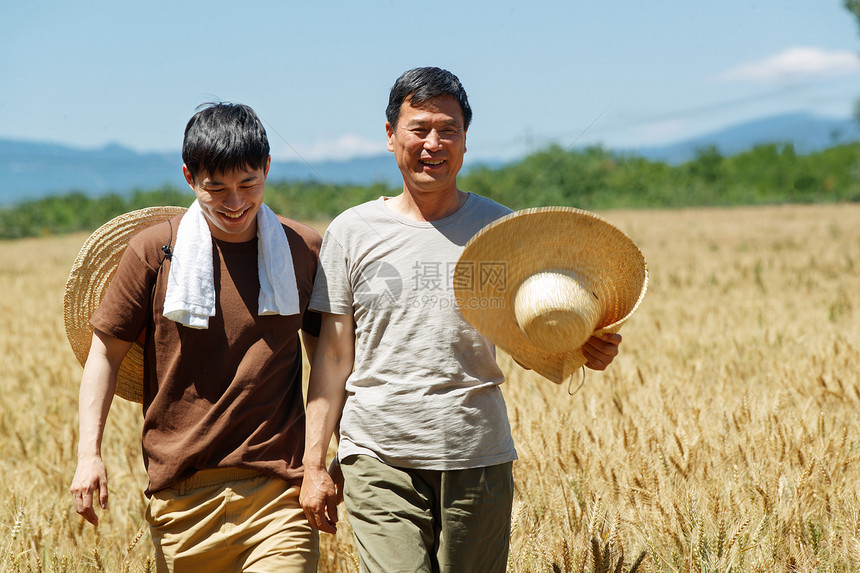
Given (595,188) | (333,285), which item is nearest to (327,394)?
(333,285)

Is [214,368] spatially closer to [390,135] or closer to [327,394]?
[327,394]

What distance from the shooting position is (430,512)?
7.20 feet

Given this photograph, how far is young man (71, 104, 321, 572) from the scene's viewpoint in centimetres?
213

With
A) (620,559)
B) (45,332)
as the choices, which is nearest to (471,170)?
(45,332)

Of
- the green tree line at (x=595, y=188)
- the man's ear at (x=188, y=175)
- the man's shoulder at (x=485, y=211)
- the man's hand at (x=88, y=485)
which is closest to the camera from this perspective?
the man's hand at (x=88, y=485)

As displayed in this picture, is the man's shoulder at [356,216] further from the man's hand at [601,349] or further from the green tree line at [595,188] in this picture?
the green tree line at [595,188]

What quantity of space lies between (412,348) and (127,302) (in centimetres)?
76

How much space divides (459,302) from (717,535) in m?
1.05

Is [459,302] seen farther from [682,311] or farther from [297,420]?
[682,311]

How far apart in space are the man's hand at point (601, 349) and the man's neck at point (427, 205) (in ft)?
1.74

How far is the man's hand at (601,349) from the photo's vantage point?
223cm

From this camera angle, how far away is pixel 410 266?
87.6 inches

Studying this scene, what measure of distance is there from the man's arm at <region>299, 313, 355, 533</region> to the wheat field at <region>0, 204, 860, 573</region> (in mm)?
503

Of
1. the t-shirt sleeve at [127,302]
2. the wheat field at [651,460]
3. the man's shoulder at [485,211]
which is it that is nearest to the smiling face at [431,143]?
the man's shoulder at [485,211]
